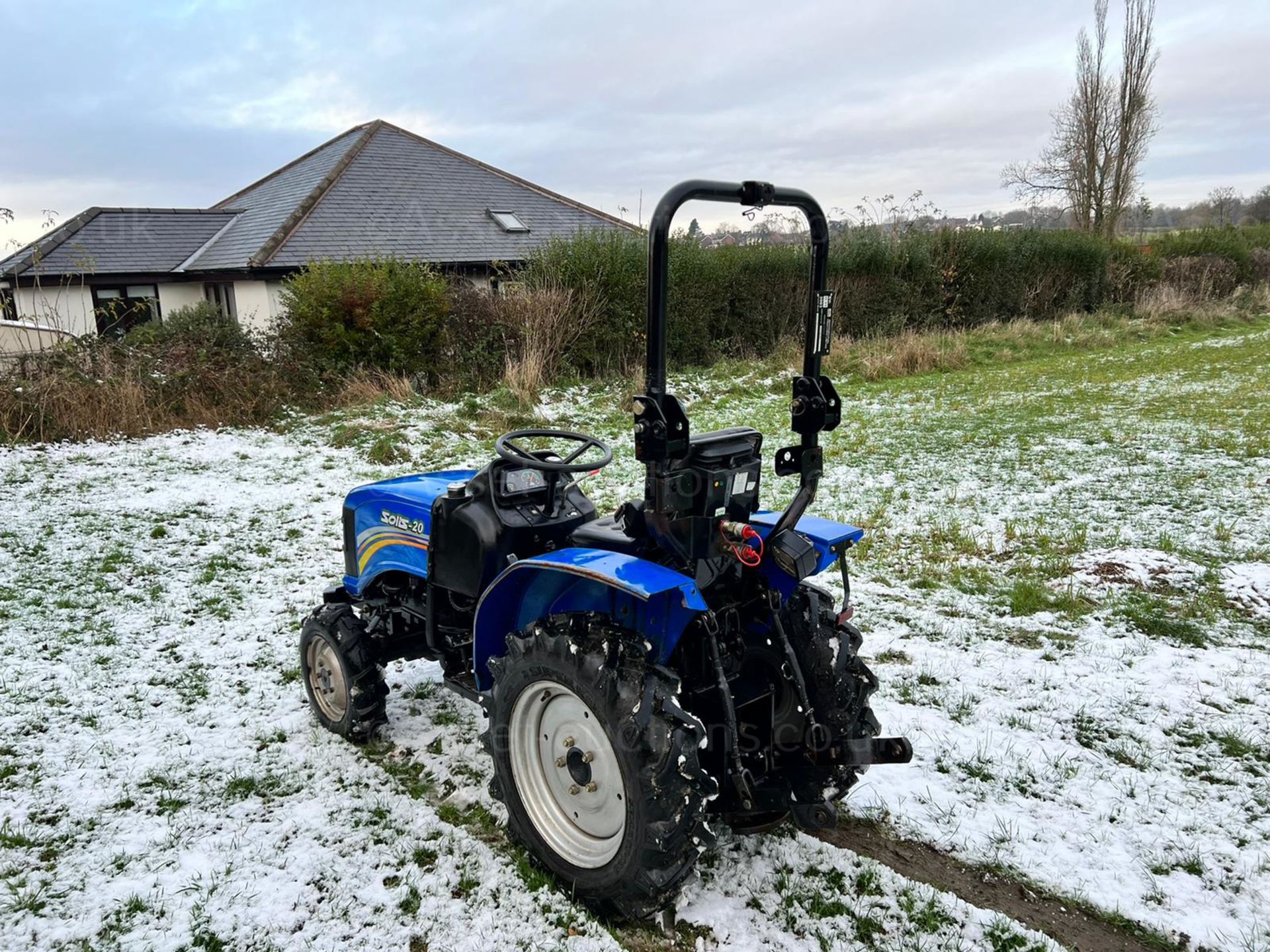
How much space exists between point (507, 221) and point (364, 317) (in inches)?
428

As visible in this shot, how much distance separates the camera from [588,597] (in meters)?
2.51

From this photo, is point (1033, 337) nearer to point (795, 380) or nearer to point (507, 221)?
point (507, 221)

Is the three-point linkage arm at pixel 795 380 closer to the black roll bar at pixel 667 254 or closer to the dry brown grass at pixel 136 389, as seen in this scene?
the black roll bar at pixel 667 254

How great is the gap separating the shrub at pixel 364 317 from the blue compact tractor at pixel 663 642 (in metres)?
9.13

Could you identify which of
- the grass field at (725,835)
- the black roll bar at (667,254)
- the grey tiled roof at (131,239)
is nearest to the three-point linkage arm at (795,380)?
the black roll bar at (667,254)

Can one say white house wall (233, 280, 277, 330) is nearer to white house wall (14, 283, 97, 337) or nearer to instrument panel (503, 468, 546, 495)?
white house wall (14, 283, 97, 337)

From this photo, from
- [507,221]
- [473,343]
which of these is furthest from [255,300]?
[473,343]

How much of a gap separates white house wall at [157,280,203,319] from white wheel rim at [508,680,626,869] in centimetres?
2096

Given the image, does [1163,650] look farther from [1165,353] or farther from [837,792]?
A: [1165,353]

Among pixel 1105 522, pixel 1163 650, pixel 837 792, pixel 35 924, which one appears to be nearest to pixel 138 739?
pixel 35 924

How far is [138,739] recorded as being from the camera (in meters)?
3.42

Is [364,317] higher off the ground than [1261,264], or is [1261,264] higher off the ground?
[1261,264]

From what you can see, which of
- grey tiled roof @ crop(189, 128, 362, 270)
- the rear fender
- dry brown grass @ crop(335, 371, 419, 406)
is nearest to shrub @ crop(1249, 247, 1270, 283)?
dry brown grass @ crop(335, 371, 419, 406)

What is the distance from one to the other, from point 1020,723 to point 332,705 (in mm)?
2939
